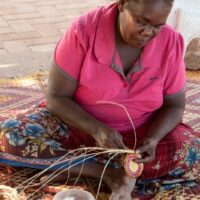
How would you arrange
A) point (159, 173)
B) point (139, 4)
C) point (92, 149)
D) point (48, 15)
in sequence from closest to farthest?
point (139, 4) < point (92, 149) < point (159, 173) < point (48, 15)

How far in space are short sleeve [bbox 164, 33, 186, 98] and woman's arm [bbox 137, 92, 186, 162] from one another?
38mm

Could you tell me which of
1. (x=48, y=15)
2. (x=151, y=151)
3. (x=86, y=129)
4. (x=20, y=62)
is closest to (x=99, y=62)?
(x=86, y=129)

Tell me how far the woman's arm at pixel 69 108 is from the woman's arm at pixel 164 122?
16 centimetres

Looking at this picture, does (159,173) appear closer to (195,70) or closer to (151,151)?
(151,151)

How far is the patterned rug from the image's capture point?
2000 mm

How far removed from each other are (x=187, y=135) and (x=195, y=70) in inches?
57.4

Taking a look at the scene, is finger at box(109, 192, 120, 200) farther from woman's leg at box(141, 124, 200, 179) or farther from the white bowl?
woman's leg at box(141, 124, 200, 179)

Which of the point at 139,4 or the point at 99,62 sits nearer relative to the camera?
the point at 139,4

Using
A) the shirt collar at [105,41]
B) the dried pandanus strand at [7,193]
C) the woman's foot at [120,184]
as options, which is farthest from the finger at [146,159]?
the dried pandanus strand at [7,193]

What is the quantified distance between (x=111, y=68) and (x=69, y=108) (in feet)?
0.82

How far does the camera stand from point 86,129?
1874 mm

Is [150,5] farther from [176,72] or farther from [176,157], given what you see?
[176,157]

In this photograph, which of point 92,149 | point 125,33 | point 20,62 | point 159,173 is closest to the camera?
point 125,33

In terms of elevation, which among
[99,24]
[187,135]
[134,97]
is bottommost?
[187,135]
